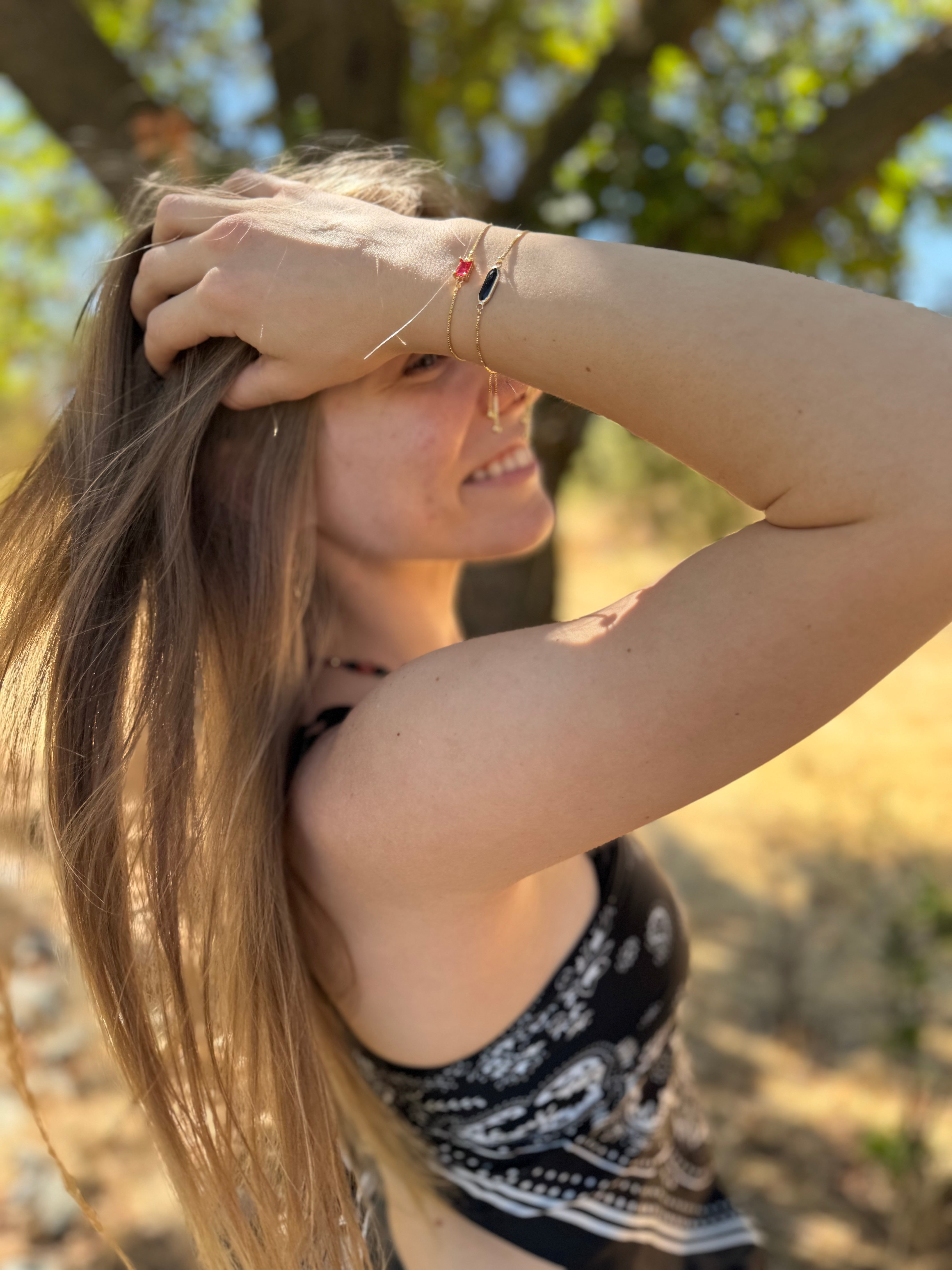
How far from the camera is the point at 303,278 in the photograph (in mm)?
1086

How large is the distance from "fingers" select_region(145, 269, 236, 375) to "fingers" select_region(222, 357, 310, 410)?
0.17ft

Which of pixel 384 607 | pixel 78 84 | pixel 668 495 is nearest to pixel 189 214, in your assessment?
pixel 384 607

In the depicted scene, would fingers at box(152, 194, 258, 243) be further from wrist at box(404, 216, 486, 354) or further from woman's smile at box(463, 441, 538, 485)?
woman's smile at box(463, 441, 538, 485)

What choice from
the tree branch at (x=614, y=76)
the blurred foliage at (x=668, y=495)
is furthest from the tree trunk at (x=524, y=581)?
the tree branch at (x=614, y=76)

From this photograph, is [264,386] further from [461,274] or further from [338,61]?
[338,61]

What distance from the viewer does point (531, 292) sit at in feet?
3.34

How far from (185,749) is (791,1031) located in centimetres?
332

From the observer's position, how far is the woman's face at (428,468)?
52.2 inches

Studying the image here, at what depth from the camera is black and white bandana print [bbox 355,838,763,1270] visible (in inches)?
Answer: 53.2

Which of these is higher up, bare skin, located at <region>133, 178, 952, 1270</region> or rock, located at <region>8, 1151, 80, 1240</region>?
bare skin, located at <region>133, 178, 952, 1270</region>

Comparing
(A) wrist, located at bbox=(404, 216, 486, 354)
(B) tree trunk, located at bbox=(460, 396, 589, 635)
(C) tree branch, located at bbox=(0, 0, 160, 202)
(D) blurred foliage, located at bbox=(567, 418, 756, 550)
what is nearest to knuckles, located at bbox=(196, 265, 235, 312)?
(A) wrist, located at bbox=(404, 216, 486, 354)

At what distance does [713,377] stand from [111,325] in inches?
32.4

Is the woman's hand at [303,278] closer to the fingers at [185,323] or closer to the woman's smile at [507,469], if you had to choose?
the fingers at [185,323]

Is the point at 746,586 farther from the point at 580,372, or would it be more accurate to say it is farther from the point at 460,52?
the point at 460,52
